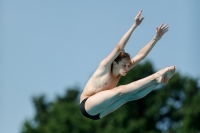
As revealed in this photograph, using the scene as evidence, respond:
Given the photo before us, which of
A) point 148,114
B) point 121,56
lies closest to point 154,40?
point 121,56

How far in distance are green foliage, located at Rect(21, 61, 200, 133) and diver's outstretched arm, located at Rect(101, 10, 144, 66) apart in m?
35.5

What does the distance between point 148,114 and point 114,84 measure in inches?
1516

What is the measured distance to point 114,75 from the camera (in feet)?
51.9

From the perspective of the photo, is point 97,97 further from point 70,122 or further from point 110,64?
point 70,122

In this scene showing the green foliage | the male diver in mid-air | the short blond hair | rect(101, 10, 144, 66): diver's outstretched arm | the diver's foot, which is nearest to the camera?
the diver's foot

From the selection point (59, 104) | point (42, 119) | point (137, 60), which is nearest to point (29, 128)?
point (59, 104)

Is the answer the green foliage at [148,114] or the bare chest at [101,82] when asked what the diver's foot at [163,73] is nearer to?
the bare chest at [101,82]

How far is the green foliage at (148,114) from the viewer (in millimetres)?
52000

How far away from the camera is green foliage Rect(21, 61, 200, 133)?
52000mm

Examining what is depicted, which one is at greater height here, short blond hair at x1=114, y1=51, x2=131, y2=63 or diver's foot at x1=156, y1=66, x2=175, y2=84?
short blond hair at x1=114, y1=51, x2=131, y2=63

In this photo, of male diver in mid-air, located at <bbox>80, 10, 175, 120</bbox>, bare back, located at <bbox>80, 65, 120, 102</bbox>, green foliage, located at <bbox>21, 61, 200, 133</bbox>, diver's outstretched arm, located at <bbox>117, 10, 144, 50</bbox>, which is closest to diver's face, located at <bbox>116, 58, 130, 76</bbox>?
male diver in mid-air, located at <bbox>80, 10, 175, 120</bbox>

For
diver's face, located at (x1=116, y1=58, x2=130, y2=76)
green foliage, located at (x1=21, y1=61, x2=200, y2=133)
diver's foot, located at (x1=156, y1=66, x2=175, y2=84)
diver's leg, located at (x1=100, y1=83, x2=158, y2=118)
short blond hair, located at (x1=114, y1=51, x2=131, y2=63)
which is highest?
green foliage, located at (x1=21, y1=61, x2=200, y2=133)

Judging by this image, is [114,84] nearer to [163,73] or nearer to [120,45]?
[120,45]

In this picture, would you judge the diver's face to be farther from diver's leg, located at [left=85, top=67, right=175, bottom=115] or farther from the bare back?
diver's leg, located at [left=85, top=67, right=175, bottom=115]
